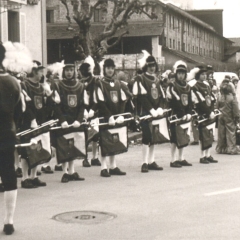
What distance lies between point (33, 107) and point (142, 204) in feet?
8.91

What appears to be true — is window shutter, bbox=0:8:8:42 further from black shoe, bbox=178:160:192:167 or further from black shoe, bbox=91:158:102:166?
black shoe, bbox=178:160:192:167

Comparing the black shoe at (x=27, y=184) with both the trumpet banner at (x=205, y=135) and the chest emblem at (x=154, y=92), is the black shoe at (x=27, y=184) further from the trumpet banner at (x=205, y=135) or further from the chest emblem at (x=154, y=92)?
the trumpet banner at (x=205, y=135)

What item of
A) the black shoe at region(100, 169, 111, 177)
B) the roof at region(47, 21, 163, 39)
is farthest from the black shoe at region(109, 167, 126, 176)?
the roof at region(47, 21, 163, 39)

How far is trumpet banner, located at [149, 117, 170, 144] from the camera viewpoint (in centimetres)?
1291

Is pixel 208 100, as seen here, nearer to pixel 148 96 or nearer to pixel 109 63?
pixel 148 96

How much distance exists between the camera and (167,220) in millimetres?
8039

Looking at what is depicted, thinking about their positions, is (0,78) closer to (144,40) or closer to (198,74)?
(198,74)

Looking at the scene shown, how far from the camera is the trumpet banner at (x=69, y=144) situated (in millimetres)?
11539

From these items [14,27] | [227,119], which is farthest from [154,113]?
[14,27]

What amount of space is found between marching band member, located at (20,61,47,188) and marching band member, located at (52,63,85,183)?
33cm

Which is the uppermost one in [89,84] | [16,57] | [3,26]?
[3,26]

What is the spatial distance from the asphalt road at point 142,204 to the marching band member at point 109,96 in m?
1.04

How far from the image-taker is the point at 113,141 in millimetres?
12352

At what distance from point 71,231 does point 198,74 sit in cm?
702
